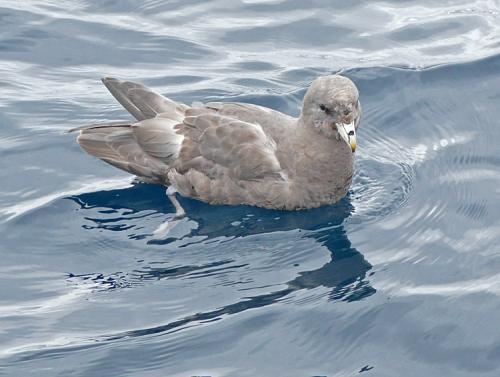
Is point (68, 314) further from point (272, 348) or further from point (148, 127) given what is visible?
point (148, 127)

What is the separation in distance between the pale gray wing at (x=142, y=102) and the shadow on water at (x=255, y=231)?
1.93ft

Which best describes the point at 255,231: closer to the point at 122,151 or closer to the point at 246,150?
the point at 246,150

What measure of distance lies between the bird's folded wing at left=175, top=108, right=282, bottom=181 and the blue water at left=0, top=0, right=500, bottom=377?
0.97ft

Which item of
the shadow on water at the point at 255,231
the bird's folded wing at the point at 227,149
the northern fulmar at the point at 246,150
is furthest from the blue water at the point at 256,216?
the bird's folded wing at the point at 227,149

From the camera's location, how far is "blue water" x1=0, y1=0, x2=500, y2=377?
6.63m

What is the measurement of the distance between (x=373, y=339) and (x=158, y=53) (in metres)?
5.05

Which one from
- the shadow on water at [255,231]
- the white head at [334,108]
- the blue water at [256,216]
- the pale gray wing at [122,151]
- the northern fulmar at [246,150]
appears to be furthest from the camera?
the pale gray wing at [122,151]

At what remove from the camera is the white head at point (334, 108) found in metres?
7.86

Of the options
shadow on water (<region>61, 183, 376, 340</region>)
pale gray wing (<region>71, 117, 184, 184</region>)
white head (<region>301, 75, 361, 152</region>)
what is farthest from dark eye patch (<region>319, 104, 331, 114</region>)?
pale gray wing (<region>71, 117, 184, 184</region>)

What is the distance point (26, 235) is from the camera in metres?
7.97

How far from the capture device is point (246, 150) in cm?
828

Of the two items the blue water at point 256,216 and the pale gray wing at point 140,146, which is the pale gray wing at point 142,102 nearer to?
the pale gray wing at point 140,146

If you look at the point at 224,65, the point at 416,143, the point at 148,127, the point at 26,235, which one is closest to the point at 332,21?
the point at 224,65

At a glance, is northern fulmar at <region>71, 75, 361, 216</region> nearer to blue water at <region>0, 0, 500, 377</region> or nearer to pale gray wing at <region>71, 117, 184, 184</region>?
pale gray wing at <region>71, 117, 184, 184</region>
